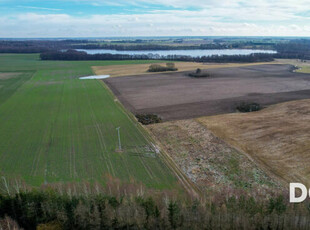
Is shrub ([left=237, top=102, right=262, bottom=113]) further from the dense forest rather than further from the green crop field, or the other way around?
the dense forest

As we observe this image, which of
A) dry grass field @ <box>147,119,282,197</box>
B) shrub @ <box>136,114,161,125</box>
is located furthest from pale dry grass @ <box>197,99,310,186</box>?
shrub @ <box>136,114,161,125</box>

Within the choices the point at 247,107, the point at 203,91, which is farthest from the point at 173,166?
the point at 203,91

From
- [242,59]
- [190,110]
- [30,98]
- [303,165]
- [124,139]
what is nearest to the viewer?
[303,165]

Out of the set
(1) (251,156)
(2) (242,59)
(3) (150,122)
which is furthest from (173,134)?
(2) (242,59)

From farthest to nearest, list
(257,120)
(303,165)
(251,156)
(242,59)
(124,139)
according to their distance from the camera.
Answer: (242,59) < (257,120) < (124,139) < (251,156) < (303,165)

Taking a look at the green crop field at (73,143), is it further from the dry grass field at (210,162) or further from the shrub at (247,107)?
the shrub at (247,107)

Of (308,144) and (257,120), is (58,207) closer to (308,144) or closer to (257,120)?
(308,144)

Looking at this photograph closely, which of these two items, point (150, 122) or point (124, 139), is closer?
point (124, 139)

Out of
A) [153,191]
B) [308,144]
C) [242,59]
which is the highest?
[242,59]
